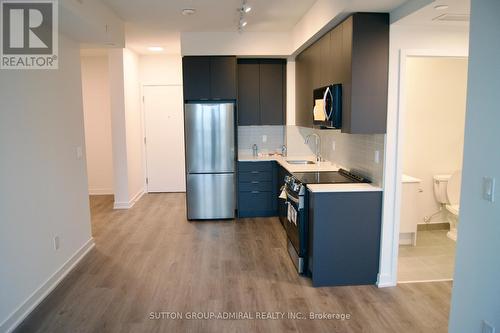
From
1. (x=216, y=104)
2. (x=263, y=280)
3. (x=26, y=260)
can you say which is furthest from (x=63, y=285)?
(x=216, y=104)

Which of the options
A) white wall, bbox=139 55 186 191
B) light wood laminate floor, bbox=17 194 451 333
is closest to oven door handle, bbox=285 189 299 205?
light wood laminate floor, bbox=17 194 451 333

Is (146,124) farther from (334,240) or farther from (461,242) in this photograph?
(461,242)

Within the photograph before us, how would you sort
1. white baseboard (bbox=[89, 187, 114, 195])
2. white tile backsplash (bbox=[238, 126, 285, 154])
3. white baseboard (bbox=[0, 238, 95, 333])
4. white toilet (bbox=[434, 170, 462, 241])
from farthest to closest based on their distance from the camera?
white baseboard (bbox=[89, 187, 114, 195])
white tile backsplash (bbox=[238, 126, 285, 154])
white toilet (bbox=[434, 170, 462, 241])
white baseboard (bbox=[0, 238, 95, 333])

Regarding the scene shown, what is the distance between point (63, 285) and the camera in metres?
3.51

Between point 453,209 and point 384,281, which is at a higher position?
point 453,209

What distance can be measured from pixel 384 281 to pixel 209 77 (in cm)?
350

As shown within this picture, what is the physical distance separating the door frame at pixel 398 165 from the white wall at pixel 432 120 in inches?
56.4

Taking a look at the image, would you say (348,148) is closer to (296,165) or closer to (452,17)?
(296,165)

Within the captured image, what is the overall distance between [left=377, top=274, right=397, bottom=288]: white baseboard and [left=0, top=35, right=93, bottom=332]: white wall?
299cm

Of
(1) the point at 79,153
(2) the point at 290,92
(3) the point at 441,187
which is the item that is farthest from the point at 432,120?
(1) the point at 79,153

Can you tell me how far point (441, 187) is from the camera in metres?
4.83

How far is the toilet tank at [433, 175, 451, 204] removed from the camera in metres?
4.80

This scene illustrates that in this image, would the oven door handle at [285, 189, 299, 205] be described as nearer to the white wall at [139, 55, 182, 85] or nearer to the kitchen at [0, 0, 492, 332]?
the kitchen at [0, 0, 492, 332]

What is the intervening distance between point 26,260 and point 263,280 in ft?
6.71
